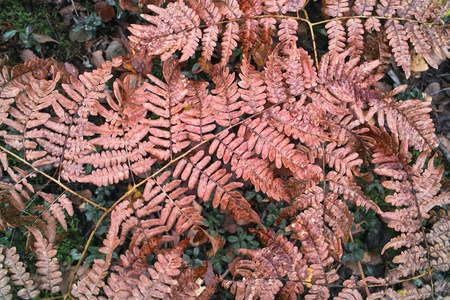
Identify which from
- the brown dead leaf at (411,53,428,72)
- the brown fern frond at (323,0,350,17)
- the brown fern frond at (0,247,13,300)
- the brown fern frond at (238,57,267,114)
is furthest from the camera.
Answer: the brown dead leaf at (411,53,428,72)

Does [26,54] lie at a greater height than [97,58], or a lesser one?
lesser

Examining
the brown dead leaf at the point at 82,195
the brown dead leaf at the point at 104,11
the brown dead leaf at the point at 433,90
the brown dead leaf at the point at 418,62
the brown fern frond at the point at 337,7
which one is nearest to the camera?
the brown fern frond at the point at 337,7

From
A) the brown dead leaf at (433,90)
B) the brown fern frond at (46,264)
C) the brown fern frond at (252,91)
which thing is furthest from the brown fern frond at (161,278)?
the brown dead leaf at (433,90)

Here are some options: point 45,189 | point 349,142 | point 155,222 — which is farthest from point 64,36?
point 349,142

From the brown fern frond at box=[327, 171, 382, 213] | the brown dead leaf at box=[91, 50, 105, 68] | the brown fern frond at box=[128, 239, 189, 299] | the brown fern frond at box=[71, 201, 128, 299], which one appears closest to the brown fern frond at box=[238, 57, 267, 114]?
the brown fern frond at box=[327, 171, 382, 213]

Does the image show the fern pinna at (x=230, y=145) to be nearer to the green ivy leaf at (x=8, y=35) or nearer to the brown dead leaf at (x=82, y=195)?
the brown dead leaf at (x=82, y=195)

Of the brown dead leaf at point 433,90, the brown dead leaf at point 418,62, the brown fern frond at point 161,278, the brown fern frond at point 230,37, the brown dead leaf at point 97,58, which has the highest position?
the brown dead leaf at point 418,62

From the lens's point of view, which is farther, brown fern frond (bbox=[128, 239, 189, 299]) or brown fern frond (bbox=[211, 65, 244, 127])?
brown fern frond (bbox=[211, 65, 244, 127])

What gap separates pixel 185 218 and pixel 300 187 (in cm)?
92

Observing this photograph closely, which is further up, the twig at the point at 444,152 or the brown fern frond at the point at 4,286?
the twig at the point at 444,152

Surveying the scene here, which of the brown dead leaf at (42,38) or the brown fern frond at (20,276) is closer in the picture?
the brown fern frond at (20,276)

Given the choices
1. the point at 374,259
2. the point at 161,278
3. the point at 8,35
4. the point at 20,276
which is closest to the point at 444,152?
the point at 374,259

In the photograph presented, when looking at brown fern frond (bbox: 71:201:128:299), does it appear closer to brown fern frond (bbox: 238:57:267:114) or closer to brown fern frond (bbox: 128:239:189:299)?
brown fern frond (bbox: 128:239:189:299)

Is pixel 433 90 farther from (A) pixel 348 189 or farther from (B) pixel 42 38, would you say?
(B) pixel 42 38
